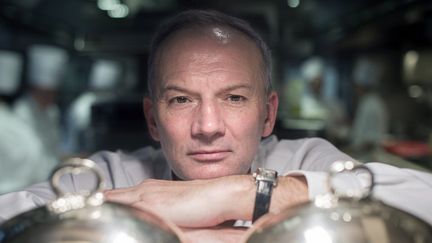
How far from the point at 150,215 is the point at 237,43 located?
48cm

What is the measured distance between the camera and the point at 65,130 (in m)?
3.21

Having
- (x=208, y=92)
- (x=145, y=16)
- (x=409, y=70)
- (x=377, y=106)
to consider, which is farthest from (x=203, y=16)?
(x=409, y=70)

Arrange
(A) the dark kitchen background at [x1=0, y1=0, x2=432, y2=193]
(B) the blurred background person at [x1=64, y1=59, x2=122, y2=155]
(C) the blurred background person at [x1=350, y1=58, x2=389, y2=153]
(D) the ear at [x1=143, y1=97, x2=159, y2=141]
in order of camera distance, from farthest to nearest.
Answer: (C) the blurred background person at [x1=350, y1=58, x2=389, y2=153]
(B) the blurred background person at [x1=64, y1=59, x2=122, y2=155]
(A) the dark kitchen background at [x1=0, y1=0, x2=432, y2=193]
(D) the ear at [x1=143, y1=97, x2=159, y2=141]

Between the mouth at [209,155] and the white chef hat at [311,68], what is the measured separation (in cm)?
81

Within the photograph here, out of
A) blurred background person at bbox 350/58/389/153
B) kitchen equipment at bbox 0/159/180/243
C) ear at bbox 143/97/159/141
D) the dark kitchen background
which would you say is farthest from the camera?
blurred background person at bbox 350/58/389/153

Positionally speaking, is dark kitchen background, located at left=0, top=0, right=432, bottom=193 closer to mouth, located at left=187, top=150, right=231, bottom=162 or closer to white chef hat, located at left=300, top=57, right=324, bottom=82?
white chef hat, located at left=300, top=57, right=324, bottom=82

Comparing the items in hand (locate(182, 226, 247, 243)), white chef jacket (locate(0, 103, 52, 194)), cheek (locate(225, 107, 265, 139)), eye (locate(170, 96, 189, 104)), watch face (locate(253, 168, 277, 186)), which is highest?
eye (locate(170, 96, 189, 104))

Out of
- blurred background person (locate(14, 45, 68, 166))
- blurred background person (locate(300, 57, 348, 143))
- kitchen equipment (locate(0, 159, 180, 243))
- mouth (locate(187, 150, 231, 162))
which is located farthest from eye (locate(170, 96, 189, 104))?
blurred background person (locate(14, 45, 68, 166))

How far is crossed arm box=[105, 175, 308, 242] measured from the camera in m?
0.72

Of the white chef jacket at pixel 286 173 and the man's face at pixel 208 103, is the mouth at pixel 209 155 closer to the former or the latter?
the man's face at pixel 208 103

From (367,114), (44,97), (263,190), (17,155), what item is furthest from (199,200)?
(367,114)

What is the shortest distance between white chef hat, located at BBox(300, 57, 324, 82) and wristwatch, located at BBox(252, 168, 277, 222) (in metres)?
0.93

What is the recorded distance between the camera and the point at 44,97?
3.06 meters

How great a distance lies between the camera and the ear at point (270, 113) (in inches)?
40.8
